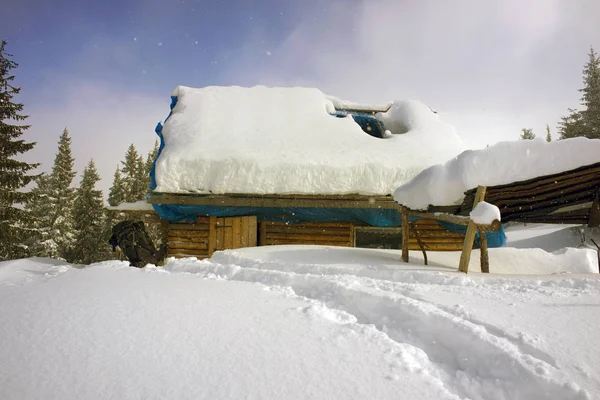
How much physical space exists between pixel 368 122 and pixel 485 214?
10.1 metres

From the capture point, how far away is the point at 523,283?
381cm

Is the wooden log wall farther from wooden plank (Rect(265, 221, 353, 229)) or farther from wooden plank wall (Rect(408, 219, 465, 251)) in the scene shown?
wooden plank (Rect(265, 221, 353, 229))

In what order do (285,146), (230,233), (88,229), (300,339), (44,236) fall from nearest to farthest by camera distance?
(300,339) → (230,233) → (285,146) → (44,236) → (88,229)

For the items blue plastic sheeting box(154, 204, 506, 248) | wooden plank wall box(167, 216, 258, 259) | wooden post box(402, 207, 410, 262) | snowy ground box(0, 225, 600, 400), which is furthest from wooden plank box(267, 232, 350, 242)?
snowy ground box(0, 225, 600, 400)

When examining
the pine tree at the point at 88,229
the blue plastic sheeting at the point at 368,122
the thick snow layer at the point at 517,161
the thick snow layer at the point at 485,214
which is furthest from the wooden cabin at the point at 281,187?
the pine tree at the point at 88,229

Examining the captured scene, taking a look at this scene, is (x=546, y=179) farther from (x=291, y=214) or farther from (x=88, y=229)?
(x=88, y=229)

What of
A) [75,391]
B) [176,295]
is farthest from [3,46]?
[75,391]

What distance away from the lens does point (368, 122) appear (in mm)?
13695

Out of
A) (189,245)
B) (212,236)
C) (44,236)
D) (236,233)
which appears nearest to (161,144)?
(189,245)

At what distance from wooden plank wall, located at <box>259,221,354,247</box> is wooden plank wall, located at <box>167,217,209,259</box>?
71.8 inches

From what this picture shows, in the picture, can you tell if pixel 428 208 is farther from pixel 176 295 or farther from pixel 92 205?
pixel 92 205

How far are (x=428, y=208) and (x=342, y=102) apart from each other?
9.94m

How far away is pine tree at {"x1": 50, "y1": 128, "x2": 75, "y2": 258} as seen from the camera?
20.5 meters

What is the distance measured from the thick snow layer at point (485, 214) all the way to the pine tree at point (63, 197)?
24.6 meters
